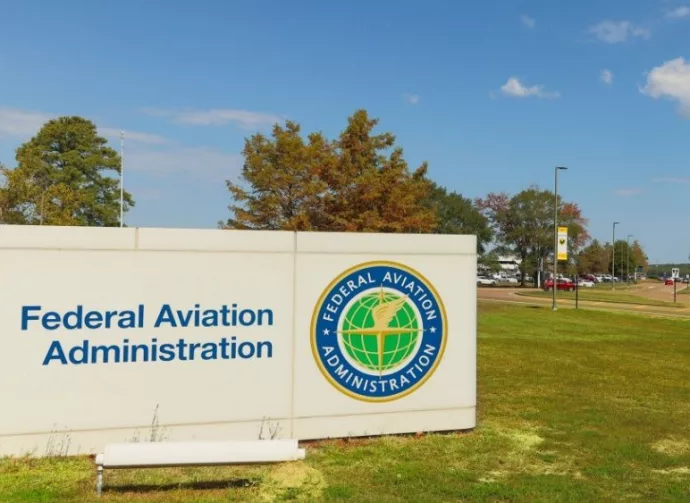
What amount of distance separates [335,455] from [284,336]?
1542 mm

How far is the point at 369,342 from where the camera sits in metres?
7.58

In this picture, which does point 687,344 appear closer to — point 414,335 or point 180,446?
point 414,335

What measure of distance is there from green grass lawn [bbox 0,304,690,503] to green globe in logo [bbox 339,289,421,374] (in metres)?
1.03

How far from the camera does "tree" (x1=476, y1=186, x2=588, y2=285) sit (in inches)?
3196

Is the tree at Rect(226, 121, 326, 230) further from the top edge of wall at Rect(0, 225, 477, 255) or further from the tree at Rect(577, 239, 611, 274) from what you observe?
the tree at Rect(577, 239, 611, 274)

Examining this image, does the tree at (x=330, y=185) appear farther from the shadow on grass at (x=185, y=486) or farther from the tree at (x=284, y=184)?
the shadow on grass at (x=185, y=486)

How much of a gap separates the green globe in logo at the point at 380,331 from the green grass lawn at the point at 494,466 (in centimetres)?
103

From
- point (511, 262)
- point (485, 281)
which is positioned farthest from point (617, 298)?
point (511, 262)

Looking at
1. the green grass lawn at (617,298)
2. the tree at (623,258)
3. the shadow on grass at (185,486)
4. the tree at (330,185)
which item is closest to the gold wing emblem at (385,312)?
the shadow on grass at (185,486)

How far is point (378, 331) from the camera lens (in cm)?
762

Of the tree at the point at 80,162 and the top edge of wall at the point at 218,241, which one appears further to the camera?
the tree at the point at 80,162

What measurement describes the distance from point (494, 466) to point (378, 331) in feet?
7.03

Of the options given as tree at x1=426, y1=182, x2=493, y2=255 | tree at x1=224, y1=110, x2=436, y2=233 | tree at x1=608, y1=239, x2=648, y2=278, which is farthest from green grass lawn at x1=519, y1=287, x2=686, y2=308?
tree at x1=608, y1=239, x2=648, y2=278

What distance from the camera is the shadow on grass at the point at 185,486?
549 centimetres
